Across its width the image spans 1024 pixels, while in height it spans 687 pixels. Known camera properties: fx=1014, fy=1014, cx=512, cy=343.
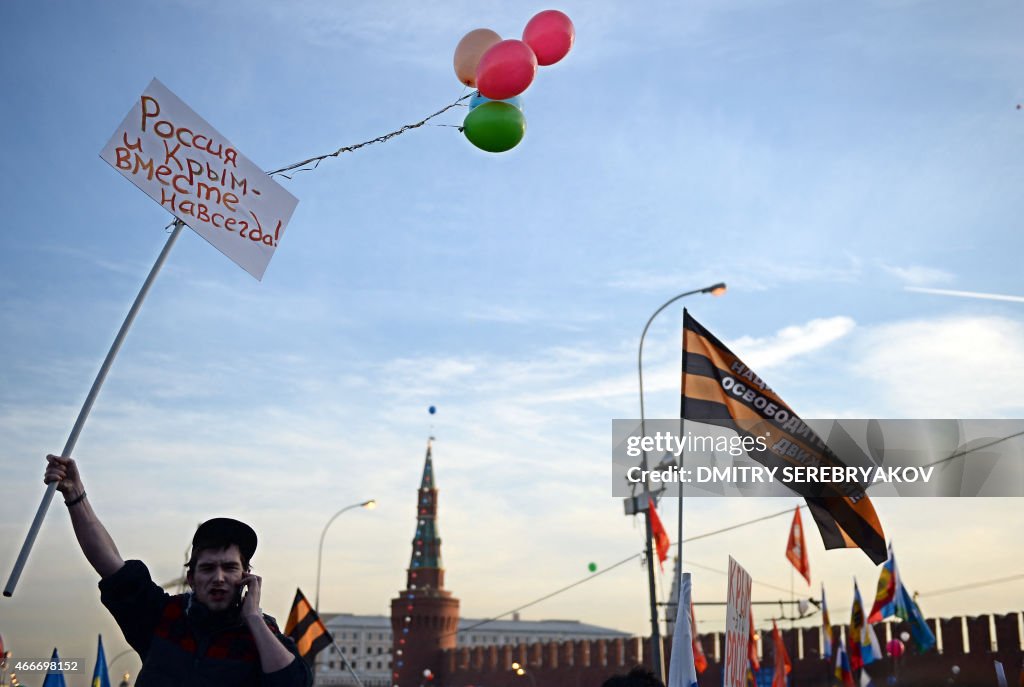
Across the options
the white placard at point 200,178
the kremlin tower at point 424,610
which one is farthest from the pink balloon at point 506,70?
the kremlin tower at point 424,610

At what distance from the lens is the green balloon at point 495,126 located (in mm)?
6184

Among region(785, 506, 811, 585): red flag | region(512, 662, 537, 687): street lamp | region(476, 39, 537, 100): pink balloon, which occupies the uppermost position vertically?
region(476, 39, 537, 100): pink balloon

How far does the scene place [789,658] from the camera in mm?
36500

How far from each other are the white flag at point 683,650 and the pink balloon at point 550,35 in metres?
3.61

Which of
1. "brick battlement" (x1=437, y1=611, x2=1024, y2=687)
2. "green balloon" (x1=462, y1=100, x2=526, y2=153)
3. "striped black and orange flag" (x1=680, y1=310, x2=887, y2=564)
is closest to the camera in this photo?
"green balloon" (x1=462, y1=100, x2=526, y2=153)

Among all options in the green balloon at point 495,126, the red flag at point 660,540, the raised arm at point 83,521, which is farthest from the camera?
the red flag at point 660,540

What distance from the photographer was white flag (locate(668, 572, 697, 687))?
21.0 ft

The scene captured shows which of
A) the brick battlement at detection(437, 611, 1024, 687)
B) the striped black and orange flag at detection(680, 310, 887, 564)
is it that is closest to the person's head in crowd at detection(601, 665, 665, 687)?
the striped black and orange flag at detection(680, 310, 887, 564)

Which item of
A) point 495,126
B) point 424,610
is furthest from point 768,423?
point 424,610

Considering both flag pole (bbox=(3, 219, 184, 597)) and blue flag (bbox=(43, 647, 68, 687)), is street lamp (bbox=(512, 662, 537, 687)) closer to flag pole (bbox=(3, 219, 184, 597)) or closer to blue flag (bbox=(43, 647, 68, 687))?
blue flag (bbox=(43, 647, 68, 687))

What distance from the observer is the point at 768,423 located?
9.79m

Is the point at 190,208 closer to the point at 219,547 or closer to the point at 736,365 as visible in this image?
the point at 219,547

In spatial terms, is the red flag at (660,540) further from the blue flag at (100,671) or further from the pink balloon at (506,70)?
the pink balloon at (506,70)

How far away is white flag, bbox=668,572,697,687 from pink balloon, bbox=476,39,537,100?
137 inches
